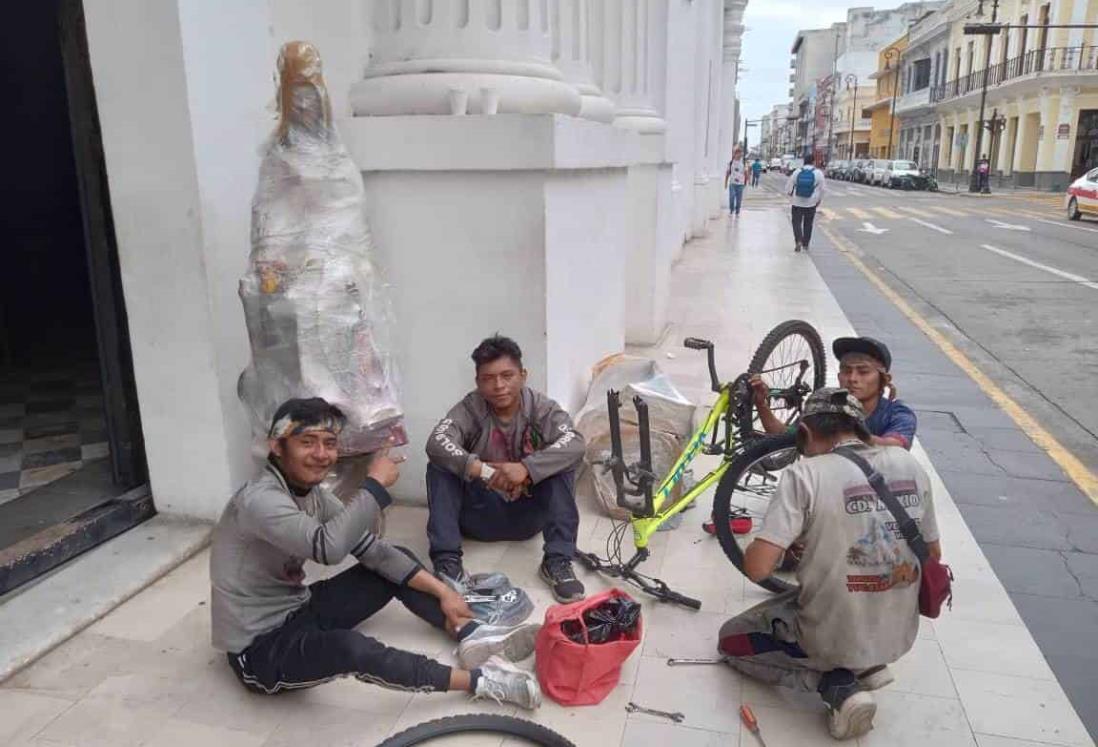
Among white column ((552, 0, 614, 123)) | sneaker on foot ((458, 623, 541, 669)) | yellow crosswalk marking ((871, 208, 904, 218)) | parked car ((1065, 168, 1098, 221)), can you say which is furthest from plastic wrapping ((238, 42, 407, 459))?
yellow crosswalk marking ((871, 208, 904, 218))

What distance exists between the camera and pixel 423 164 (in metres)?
4.15

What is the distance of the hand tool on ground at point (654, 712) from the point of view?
110 inches

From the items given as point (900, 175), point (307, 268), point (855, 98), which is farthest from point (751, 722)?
Result: point (855, 98)

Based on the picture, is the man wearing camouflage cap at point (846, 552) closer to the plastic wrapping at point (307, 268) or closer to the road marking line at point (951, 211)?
the plastic wrapping at point (307, 268)

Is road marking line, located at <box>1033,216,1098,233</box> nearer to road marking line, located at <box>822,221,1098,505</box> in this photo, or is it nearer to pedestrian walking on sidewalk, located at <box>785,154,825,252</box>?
pedestrian walking on sidewalk, located at <box>785,154,825,252</box>

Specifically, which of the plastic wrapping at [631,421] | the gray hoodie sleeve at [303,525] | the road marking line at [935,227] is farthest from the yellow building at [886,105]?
the gray hoodie sleeve at [303,525]

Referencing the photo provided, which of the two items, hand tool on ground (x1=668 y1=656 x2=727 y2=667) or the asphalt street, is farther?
the asphalt street

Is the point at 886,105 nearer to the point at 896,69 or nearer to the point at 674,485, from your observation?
the point at 896,69

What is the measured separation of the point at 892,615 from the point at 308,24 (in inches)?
149

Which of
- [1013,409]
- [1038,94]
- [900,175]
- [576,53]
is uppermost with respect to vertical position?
[1038,94]

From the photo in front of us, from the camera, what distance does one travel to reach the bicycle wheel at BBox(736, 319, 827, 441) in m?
3.94

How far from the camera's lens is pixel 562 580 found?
3.56 m

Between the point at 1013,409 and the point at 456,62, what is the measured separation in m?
4.85

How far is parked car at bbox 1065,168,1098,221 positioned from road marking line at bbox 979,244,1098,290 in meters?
6.26
